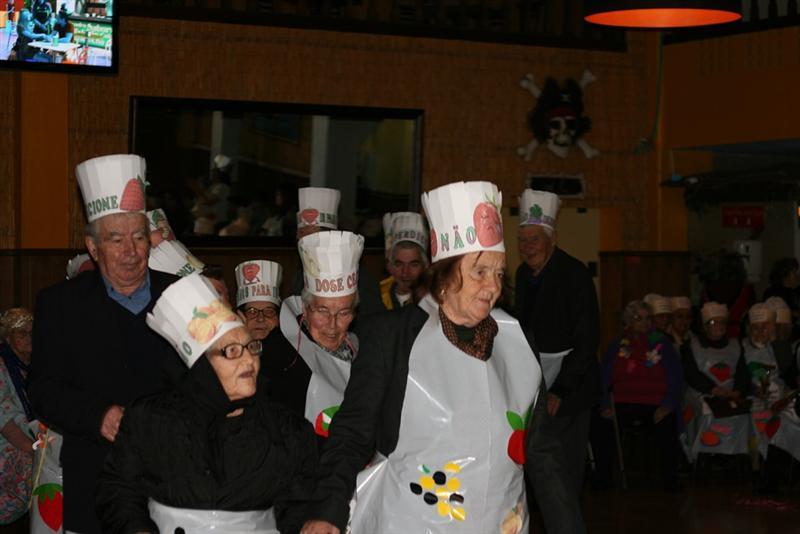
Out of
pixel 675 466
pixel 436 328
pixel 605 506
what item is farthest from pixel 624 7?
pixel 675 466

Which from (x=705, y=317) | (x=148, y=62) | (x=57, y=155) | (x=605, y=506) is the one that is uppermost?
(x=148, y=62)

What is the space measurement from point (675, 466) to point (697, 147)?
344 centimetres

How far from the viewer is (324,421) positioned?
4.08 metres

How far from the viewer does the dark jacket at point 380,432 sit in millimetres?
3172

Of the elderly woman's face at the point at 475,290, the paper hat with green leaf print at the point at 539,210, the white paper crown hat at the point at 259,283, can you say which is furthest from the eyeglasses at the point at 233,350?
the paper hat with green leaf print at the point at 539,210

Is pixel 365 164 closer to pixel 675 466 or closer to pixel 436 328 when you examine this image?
pixel 675 466

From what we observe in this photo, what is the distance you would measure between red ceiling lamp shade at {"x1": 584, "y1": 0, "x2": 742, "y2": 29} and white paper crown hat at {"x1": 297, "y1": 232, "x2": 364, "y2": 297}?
3.94ft

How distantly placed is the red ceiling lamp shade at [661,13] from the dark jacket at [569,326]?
133 cm

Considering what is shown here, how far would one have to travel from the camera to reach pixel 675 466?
29.2 ft

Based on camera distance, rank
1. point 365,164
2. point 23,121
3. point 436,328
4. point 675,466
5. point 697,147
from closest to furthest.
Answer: point 436,328, point 675,466, point 23,121, point 365,164, point 697,147

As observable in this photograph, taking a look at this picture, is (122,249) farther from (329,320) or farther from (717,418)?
(717,418)

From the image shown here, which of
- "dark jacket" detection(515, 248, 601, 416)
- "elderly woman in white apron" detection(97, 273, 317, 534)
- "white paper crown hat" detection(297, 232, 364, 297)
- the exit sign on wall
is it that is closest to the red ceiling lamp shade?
"white paper crown hat" detection(297, 232, 364, 297)

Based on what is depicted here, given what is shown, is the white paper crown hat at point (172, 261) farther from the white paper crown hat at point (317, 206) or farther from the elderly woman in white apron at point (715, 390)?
the elderly woman in white apron at point (715, 390)

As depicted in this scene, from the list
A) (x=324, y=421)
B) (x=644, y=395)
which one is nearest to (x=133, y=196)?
(x=324, y=421)
